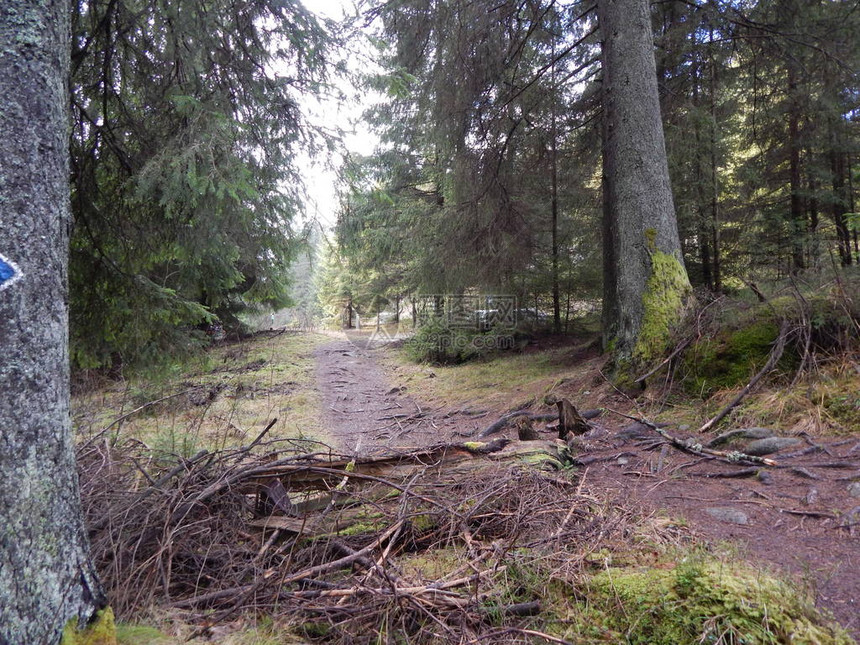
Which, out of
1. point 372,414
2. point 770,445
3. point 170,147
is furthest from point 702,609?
point 372,414

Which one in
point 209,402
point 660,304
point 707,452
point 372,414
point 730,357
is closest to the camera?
point 707,452

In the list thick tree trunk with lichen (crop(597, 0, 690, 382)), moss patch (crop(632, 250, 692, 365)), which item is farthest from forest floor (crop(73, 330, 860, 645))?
thick tree trunk with lichen (crop(597, 0, 690, 382))

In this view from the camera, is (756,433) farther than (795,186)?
No

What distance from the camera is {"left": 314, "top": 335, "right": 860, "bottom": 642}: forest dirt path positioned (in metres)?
2.13

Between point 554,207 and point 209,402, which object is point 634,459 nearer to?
point 209,402

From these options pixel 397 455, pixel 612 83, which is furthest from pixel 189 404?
pixel 612 83

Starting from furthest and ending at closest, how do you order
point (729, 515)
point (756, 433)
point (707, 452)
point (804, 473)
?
point (756, 433) → point (707, 452) → point (804, 473) → point (729, 515)

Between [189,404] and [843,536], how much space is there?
25.5 ft

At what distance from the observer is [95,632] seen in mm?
1773

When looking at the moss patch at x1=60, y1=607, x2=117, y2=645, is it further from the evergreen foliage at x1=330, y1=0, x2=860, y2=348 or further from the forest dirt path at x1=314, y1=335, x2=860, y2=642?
the evergreen foliage at x1=330, y1=0, x2=860, y2=348

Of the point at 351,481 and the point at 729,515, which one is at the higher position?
the point at 351,481

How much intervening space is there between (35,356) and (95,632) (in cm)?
110

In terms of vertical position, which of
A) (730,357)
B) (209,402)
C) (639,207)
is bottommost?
(209,402)

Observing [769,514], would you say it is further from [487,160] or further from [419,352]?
[419,352]
